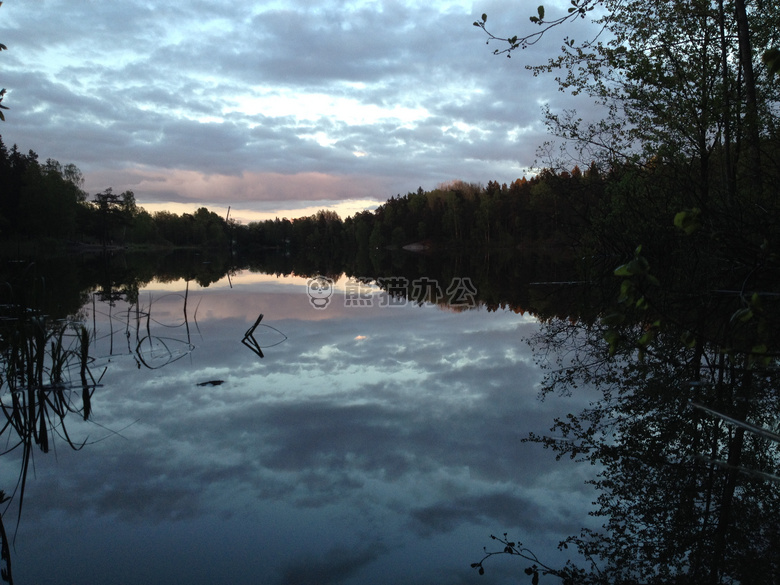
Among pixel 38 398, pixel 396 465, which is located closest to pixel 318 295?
pixel 38 398

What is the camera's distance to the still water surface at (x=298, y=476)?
2.59 metres

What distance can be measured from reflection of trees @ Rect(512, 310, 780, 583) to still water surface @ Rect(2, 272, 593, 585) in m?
0.25

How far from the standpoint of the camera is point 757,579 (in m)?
2.23

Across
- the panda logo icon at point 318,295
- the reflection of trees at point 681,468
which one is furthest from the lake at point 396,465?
the panda logo icon at point 318,295

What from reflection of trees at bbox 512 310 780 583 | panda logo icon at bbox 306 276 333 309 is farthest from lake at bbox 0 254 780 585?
panda logo icon at bbox 306 276 333 309

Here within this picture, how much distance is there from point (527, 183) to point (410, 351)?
7023 centimetres

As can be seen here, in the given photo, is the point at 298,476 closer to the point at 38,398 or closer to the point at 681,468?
the point at 681,468

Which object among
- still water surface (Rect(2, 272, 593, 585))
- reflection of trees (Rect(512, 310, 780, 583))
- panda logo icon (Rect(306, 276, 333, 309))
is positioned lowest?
still water surface (Rect(2, 272, 593, 585))

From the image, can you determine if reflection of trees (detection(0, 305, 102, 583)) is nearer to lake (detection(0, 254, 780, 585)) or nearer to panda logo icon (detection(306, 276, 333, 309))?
lake (detection(0, 254, 780, 585))

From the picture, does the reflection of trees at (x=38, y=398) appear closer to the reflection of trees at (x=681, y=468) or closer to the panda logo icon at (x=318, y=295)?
the reflection of trees at (x=681, y=468)

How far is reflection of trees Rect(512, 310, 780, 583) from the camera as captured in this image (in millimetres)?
2465

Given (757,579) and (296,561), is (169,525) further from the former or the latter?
(757,579)

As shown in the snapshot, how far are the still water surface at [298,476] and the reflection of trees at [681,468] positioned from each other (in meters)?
0.25

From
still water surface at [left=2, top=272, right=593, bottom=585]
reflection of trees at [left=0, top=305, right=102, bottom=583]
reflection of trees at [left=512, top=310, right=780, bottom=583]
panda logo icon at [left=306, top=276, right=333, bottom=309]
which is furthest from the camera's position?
panda logo icon at [left=306, top=276, right=333, bottom=309]
